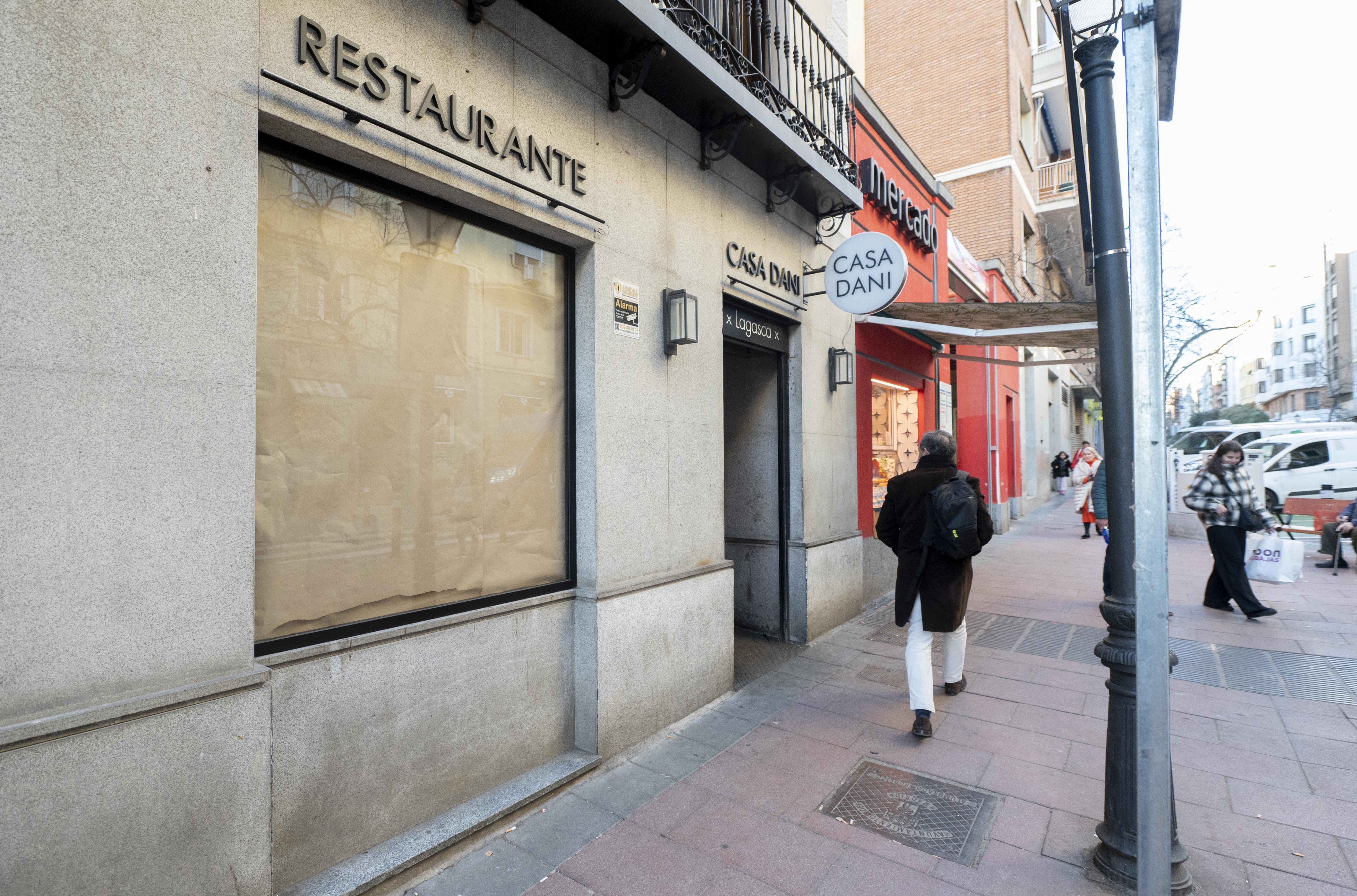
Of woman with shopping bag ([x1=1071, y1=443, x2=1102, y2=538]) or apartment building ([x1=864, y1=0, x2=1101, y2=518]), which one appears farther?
apartment building ([x1=864, y1=0, x2=1101, y2=518])

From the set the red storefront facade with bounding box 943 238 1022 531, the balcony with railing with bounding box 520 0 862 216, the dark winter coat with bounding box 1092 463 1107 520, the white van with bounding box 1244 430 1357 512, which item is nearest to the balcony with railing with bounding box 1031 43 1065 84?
the red storefront facade with bounding box 943 238 1022 531

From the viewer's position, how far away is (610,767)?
4.01m

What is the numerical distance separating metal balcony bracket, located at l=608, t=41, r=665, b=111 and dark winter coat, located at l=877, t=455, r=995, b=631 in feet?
10.1

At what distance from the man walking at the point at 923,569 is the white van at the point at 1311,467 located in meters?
16.0

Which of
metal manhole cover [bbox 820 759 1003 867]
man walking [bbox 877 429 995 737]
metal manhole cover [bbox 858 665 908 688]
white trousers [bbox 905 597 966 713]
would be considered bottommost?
metal manhole cover [bbox 820 759 1003 867]

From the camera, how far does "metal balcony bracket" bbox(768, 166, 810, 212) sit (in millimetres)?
6043

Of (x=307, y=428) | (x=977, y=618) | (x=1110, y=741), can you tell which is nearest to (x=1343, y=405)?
(x=977, y=618)

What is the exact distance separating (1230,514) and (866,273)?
474 centimetres

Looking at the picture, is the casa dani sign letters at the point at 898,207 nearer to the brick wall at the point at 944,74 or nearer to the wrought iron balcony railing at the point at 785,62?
the wrought iron balcony railing at the point at 785,62

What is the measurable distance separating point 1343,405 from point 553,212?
5424 cm

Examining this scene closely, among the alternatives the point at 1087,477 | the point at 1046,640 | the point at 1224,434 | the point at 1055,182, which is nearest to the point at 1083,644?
the point at 1046,640

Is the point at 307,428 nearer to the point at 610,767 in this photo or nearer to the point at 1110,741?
the point at 610,767

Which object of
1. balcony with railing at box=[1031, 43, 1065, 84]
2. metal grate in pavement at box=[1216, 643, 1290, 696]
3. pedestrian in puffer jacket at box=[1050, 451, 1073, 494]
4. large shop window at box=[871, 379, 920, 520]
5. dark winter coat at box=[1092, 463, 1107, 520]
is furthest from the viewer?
pedestrian in puffer jacket at box=[1050, 451, 1073, 494]

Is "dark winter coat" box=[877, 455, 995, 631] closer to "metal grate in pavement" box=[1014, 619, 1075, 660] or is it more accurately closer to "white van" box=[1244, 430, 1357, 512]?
"metal grate in pavement" box=[1014, 619, 1075, 660]
